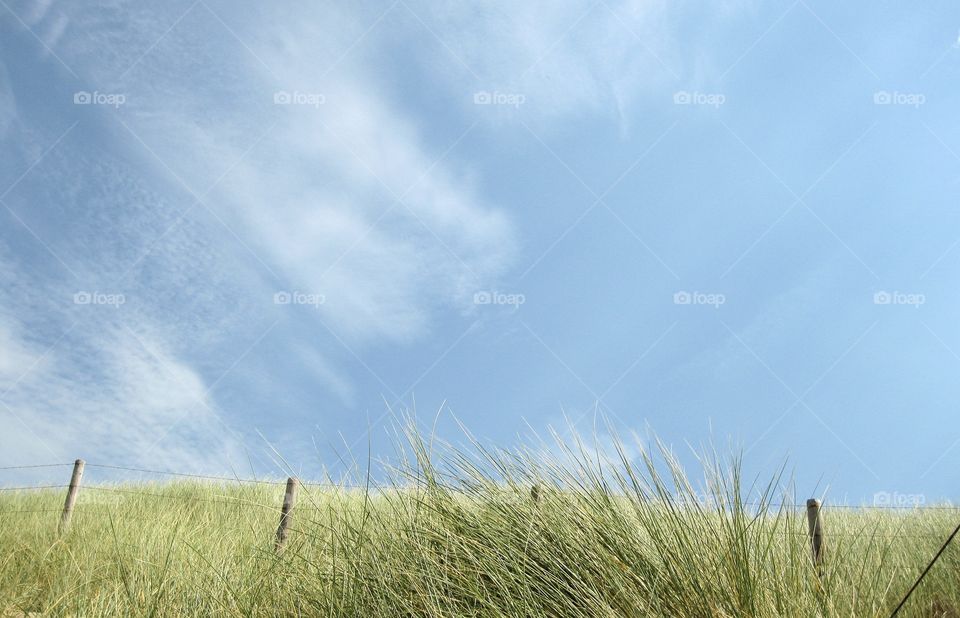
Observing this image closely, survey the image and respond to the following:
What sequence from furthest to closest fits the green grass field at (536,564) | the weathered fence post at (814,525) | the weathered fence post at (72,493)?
the weathered fence post at (72,493) → the weathered fence post at (814,525) → the green grass field at (536,564)

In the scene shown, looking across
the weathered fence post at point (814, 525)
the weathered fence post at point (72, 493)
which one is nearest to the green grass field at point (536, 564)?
the weathered fence post at point (814, 525)

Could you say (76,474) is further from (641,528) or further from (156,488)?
(641,528)

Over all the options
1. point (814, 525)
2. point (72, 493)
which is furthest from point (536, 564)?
point (72, 493)

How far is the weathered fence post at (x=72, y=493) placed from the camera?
872 centimetres

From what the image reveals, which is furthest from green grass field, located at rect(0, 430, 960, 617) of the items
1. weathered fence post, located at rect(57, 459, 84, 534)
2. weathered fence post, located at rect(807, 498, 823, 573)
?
weathered fence post, located at rect(57, 459, 84, 534)

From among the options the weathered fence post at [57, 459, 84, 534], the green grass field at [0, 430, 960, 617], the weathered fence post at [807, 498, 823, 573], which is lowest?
the green grass field at [0, 430, 960, 617]

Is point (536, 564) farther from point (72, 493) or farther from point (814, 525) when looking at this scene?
point (72, 493)

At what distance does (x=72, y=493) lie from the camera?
9141 millimetres

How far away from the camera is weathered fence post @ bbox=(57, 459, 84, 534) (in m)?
8.72

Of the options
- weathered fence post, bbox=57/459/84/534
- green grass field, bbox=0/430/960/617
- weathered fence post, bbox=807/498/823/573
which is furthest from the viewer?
weathered fence post, bbox=57/459/84/534

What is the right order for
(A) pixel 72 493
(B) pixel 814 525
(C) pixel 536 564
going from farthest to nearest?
(A) pixel 72 493, (B) pixel 814 525, (C) pixel 536 564

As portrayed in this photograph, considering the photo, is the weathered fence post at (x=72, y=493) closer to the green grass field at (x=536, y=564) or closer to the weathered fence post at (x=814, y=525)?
the green grass field at (x=536, y=564)

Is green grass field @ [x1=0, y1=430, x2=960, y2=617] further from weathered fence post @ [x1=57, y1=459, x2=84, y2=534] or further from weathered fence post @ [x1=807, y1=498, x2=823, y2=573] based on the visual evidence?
weathered fence post @ [x1=57, y1=459, x2=84, y2=534]

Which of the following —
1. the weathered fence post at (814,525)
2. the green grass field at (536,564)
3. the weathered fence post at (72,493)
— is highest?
the weathered fence post at (72,493)
